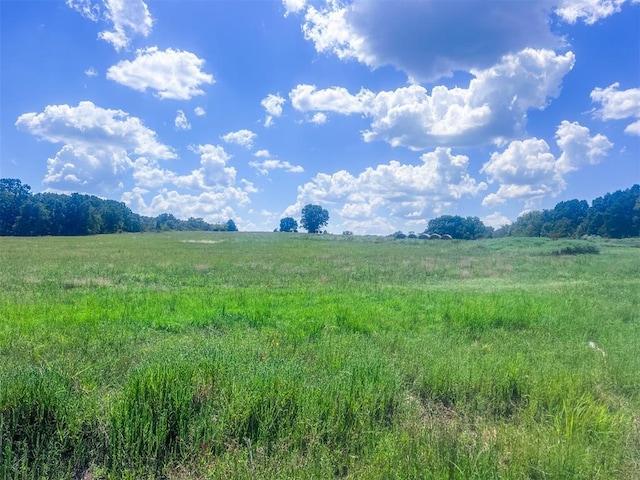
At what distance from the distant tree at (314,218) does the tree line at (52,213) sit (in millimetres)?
60229

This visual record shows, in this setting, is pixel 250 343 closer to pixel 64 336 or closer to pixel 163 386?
pixel 163 386

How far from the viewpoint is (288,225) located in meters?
147

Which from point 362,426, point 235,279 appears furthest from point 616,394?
point 235,279

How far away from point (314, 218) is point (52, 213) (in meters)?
Answer: 77.8

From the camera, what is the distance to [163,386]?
4547mm

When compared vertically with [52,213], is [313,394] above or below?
below

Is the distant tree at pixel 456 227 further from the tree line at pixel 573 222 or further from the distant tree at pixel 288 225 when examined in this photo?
the distant tree at pixel 288 225

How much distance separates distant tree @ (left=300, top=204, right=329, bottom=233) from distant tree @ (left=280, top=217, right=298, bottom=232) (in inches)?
435

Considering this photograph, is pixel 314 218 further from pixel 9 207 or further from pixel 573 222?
pixel 9 207

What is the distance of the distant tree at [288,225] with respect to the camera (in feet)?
479

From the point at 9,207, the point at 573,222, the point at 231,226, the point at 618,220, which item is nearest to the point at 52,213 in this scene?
the point at 9,207

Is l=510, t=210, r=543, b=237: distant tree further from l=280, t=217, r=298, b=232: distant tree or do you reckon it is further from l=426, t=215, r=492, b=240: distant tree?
l=280, t=217, r=298, b=232: distant tree

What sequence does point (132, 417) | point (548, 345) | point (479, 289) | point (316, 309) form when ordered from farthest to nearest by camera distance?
point (479, 289) < point (316, 309) < point (548, 345) < point (132, 417)

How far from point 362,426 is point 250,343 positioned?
136 inches
